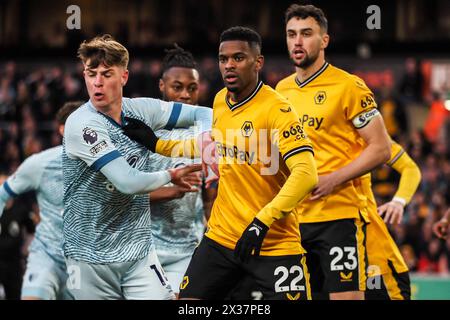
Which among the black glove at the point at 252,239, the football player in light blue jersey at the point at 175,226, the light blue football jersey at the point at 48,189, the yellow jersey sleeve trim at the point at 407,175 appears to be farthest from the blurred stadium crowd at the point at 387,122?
the black glove at the point at 252,239

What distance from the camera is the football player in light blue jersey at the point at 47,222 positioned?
8555mm

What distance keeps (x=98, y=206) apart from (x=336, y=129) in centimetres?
185

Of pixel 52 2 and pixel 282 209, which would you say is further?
pixel 52 2

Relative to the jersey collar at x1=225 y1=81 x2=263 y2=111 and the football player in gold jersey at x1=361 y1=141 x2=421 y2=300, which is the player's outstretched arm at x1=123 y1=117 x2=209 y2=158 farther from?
the football player in gold jersey at x1=361 y1=141 x2=421 y2=300

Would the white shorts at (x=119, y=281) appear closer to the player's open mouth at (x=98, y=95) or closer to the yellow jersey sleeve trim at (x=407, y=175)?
the player's open mouth at (x=98, y=95)

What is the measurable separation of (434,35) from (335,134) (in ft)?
55.0

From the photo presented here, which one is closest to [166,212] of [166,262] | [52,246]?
[166,262]

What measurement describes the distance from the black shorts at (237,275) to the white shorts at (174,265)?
1588mm

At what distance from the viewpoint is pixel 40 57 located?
23484mm

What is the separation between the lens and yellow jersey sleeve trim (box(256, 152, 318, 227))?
5.84 metres

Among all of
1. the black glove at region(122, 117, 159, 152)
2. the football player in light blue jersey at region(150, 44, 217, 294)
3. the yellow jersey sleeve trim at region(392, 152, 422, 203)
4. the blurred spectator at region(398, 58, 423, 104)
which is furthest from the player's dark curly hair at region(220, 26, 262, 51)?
the blurred spectator at region(398, 58, 423, 104)

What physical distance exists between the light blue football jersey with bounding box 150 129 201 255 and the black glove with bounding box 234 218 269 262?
205 cm

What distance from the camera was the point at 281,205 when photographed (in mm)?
5848
